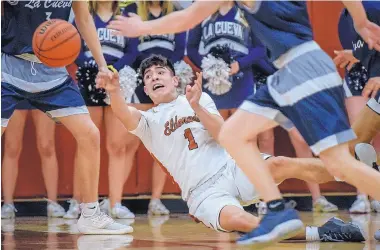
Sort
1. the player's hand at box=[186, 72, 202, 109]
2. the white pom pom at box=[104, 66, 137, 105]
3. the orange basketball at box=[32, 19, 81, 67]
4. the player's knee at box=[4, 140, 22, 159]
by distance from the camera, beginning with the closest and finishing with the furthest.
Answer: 1. the player's hand at box=[186, 72, 202, 109]
2. the orange basketball at box=[32, 19, 81, 67]
3. the white pom pom at box=[104, 66, 137, 105]
4. the player's knee at box=[4, 140, 22, 159]

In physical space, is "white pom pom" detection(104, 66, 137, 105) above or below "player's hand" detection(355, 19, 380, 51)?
below

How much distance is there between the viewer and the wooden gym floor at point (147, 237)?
15.4ft

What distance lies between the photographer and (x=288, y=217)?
397 centimetres

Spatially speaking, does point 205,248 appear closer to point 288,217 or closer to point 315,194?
point 288,217

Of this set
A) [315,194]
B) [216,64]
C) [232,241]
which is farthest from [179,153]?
[315,194]

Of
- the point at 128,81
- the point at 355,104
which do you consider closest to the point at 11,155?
the point at 128,81

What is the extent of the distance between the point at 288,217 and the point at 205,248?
742mm

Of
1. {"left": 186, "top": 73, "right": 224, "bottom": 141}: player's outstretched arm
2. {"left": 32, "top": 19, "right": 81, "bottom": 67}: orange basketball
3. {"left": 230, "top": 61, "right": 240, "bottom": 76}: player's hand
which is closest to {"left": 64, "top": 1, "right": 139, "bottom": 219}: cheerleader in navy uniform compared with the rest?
{"left": 230, "top": 61, "right": 240, "bottom": 76}: player's hand

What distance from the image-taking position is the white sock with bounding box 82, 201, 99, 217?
569cm

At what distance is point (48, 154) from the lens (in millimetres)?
7223

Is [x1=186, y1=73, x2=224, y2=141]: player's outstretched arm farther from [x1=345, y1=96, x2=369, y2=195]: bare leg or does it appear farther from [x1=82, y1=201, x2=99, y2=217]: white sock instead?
[x1=345, y1=96, x2=369, y2=195]: bare leg

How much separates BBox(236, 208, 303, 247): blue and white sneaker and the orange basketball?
1.93m

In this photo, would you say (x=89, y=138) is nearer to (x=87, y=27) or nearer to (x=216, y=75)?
(x=87, y=27)

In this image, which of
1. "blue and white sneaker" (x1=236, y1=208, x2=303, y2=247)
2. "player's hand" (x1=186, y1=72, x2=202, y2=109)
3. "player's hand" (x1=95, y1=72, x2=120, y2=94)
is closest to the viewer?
"blue and white sneaker" (x1=236, y1=208, x2=303, y2=247)
